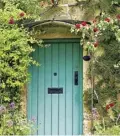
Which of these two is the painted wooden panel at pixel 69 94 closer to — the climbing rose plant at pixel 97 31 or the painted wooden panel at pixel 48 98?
the painted wooden panel at pixel 48 98

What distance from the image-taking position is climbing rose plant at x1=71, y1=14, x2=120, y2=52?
24.6ft

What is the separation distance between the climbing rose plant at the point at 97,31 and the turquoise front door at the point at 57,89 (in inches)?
17.1

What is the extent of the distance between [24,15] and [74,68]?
138cm

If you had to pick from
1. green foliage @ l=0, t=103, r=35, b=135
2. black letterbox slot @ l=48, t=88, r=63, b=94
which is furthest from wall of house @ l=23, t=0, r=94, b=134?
green foliage @ l=0, t=103, r=35, b=135

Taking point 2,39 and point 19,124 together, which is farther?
point 2,39

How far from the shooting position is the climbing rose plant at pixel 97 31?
24.6ft

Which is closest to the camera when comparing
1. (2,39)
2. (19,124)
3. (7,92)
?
(19,124)

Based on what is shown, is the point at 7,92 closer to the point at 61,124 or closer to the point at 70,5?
the point at 61,124

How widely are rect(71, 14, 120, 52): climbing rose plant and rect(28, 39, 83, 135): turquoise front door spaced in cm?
43

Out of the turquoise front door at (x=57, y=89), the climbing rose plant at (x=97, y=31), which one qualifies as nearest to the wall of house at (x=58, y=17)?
the turquoise front door at (x=57, y=89)

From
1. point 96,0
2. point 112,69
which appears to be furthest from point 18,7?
point 112,69

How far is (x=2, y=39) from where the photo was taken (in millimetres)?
7430

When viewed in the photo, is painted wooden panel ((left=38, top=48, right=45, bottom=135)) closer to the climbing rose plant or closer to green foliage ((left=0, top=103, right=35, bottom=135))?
the climbing rose plant

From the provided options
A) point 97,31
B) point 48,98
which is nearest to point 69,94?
point 48,98
